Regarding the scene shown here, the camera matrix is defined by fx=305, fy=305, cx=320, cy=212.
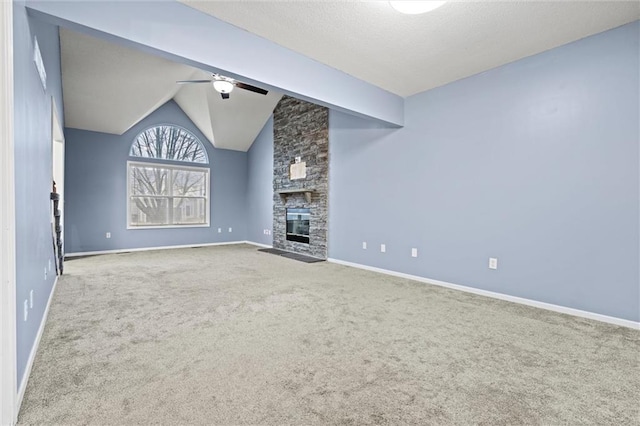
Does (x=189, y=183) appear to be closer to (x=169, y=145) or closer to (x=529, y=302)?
(x=169, y=145)

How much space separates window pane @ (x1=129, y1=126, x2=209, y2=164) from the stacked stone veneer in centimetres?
201

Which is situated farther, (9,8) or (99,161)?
(99,161)

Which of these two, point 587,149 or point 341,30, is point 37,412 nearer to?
point 341,30

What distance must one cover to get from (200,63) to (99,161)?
5.08 meters

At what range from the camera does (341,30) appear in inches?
107

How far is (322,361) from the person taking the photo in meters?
1.97

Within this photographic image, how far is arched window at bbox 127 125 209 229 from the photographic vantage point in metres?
6.70

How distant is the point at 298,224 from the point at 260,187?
1.90 m

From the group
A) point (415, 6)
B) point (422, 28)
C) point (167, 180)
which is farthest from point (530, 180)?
point (167, 180)

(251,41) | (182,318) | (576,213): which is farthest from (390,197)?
(182,318)

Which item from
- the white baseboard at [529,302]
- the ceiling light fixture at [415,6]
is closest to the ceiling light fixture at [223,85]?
the ceiling light fixture at [415,6]

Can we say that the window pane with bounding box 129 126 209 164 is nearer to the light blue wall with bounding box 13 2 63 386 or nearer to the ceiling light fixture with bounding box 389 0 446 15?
the light blue wall with bounding box 13 2 63 386

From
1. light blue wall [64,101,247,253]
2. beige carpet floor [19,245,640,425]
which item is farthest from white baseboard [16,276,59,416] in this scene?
light blue wall [64,101,247,253]

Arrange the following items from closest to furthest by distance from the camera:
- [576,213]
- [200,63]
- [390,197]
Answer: [200,63]
[576,213]
[390,197]
